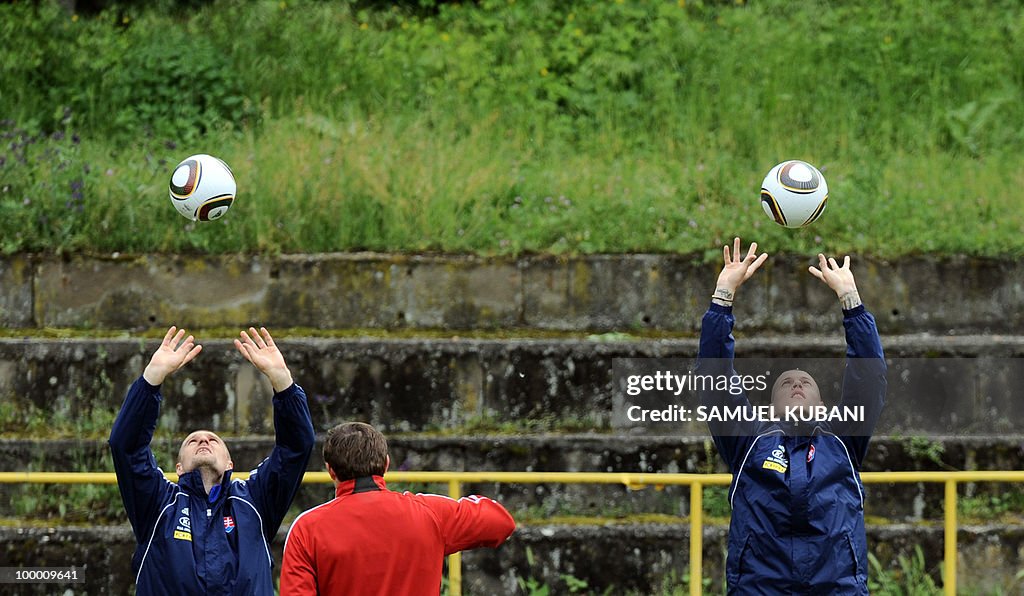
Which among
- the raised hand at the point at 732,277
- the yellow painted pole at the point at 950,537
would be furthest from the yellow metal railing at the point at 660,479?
the raised hand at the point at 732,277

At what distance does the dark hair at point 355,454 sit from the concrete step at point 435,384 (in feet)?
12.9

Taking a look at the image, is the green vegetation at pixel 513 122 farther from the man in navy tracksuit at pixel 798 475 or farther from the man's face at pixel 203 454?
the man's face at pixel 203 454

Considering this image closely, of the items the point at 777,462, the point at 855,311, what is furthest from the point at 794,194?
the point at 777,462

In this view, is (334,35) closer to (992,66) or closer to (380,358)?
(380,358)

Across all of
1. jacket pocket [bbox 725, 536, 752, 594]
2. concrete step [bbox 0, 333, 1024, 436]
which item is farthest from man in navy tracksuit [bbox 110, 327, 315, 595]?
concrete step [bbox 0, 333, 1024, 436]

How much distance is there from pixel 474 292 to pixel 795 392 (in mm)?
3960

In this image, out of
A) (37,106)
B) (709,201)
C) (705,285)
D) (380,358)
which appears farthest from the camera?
(37,106)

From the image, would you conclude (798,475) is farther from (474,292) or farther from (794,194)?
(474,292)

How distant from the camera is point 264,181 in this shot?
938cm

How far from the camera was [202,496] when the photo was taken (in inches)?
188

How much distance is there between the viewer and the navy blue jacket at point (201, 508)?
464 centimetres

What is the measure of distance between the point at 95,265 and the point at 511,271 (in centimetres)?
297

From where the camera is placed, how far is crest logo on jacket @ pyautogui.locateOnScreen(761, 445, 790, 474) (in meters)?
5.11

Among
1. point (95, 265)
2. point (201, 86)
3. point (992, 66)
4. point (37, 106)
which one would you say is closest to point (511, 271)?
point (95, 265)
